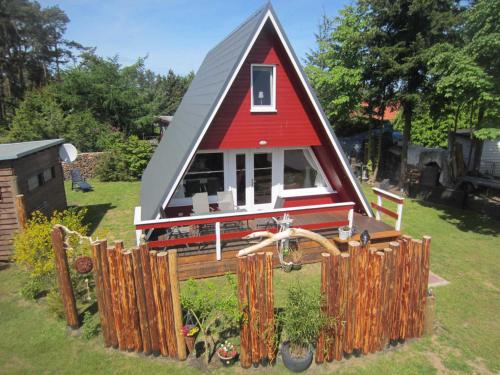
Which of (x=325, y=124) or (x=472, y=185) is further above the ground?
(x=325, y=124)

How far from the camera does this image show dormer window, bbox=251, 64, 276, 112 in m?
9.91

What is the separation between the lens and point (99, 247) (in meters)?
5.29

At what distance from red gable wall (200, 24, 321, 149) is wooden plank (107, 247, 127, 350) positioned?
5155 millimetres

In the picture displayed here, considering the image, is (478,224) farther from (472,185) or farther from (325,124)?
(325,124)

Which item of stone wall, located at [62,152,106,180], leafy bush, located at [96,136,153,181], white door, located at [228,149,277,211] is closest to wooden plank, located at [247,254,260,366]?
white door, located at [228,149,277,211]

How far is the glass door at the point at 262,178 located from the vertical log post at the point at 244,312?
6.14 m

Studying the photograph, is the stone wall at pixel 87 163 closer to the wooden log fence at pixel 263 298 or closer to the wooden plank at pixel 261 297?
the wooden log fence at pixel 263 298

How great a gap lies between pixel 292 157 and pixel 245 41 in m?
4.24

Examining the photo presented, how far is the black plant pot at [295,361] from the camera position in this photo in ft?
17.2

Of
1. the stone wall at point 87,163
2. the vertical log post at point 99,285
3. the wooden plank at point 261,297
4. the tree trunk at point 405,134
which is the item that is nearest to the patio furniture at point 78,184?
the stone wall at point 87,163

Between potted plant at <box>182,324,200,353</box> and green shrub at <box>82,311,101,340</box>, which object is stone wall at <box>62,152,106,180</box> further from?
potted plant at <box>182,324,200,353</box>

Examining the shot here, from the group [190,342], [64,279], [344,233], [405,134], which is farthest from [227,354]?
[405,134]

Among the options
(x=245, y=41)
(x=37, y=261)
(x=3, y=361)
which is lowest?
(x=3, y=361)

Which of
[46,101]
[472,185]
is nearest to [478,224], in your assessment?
[472,185]
